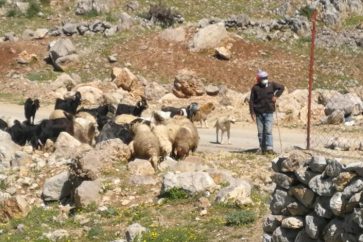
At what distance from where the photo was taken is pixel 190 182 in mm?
12984

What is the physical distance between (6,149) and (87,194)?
4.20 metres

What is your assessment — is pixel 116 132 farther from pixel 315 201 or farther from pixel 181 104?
pixel 181 104

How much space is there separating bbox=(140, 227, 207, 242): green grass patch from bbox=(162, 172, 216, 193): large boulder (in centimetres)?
137

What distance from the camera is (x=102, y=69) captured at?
32.2 metres

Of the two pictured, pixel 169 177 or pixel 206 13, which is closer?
pixel 169 177

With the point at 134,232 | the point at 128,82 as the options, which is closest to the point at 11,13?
the point at 128,82

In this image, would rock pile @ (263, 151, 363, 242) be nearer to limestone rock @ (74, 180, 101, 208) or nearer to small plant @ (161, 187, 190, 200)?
small plant @ (161, 187, 190, 200)

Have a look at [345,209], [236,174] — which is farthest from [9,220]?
[345,209]

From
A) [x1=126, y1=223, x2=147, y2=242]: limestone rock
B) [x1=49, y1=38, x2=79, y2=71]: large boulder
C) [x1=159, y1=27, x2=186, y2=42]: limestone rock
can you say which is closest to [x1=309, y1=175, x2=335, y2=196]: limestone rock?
[x1=126, y1=223, x2=147, y2=242]: limestone rock

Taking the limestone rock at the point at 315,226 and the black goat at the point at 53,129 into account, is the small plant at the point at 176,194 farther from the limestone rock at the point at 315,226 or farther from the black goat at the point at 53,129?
the black goat at the point at 53,129

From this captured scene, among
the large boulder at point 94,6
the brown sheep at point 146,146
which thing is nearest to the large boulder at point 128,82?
the large boulder at point 94,6

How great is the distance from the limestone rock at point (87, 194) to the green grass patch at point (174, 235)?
2.18m

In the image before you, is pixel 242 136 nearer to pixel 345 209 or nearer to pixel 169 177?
pixel 169 177

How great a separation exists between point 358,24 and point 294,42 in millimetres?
4775
